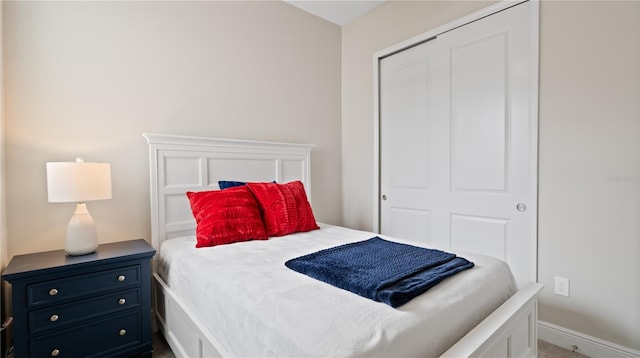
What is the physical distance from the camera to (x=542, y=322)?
208 cm

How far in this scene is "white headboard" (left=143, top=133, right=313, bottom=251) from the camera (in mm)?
2178

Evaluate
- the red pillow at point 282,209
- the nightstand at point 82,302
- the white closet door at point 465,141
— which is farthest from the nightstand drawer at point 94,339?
the white closet door at point 465,141

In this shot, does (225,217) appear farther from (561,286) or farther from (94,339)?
(561,286)

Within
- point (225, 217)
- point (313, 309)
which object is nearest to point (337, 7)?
point (225, 217)

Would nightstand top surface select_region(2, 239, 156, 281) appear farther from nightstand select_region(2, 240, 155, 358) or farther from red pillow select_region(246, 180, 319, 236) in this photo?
red pillow select_region(246, 180, 319, 236)

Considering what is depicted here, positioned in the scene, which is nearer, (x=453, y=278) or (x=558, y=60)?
(x=453, y=278)

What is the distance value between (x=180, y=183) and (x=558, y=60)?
2.74 metres

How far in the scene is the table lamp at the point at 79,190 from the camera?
161cm

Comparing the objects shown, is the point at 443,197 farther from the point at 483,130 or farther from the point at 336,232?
the point at 336,232

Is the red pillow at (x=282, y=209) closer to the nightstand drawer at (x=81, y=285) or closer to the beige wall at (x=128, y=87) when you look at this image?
the beige wall at (x=128, y=87)

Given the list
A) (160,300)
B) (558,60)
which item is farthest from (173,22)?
(558,60)

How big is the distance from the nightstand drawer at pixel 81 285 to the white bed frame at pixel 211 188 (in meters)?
0.22

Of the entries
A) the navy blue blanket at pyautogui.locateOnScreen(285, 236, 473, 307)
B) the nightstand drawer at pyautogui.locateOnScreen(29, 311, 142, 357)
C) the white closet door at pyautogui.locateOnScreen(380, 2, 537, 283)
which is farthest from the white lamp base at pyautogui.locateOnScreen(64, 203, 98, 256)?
the white closet door at pyautogui.locateOnScreen(380, 2, 537, 283)

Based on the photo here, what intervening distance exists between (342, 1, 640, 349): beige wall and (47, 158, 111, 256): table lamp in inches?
108
